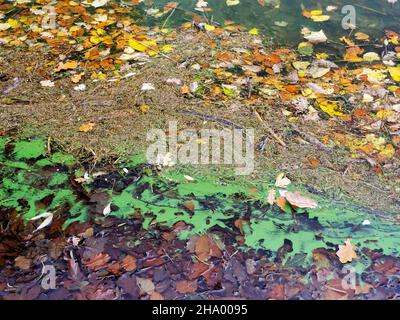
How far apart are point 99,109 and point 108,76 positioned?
18.0 inches

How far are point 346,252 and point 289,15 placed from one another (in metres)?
2.80

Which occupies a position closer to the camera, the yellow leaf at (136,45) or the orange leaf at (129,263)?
the orange leaf at (129,263)

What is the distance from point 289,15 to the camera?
448 centimetres

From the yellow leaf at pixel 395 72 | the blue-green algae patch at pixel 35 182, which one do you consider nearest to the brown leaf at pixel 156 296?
the blue-green algae patch at pixel 35 182

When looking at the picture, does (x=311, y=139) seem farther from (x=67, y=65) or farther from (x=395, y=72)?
(x=67, y=65)

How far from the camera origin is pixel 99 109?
Answer: 11.0 ft

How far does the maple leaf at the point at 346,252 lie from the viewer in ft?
8.07

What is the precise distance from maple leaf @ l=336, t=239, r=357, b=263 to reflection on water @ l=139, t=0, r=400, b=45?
2.22m

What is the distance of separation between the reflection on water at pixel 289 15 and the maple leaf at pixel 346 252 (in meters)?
2.22

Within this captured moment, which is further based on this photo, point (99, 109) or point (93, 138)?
point (99, 109)

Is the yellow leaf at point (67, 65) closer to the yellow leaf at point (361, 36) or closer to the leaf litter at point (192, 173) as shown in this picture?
the leaf litter at point (192, 173)

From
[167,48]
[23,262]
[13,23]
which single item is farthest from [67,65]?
[23,262]
